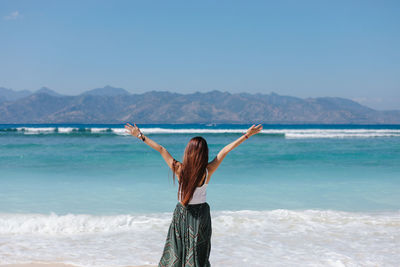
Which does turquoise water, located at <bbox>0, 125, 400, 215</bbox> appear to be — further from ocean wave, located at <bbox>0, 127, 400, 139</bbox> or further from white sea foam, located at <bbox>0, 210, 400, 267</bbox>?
ocean wave, located at <bbox>0, 127, 400, 139</bbox>

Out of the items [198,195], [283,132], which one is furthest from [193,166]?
[283,132]

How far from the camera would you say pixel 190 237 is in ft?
9.14

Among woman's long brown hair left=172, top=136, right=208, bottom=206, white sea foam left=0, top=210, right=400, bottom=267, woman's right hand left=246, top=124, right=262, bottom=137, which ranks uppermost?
woman's right hand left=246, top=124, right=262, bottom=137

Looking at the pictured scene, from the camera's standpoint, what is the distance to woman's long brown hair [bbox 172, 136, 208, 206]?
2.64m

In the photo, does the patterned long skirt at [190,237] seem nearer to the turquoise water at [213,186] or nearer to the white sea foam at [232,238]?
the white sea foam at [232,238]

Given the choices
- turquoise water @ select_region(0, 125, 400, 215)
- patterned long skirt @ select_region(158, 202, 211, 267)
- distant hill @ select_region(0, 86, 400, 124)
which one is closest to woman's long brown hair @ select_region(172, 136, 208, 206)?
patterned long skirt @ select_region(158, 202, 211, 267)

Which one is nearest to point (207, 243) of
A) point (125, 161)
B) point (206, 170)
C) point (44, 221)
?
point (206, 170)

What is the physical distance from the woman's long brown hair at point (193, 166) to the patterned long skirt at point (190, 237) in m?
0.14

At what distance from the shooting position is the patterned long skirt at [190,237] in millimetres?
2770

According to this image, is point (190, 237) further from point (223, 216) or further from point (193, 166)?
point (223, 216)

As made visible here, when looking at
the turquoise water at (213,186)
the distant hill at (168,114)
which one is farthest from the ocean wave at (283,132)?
the distant hill at (168,114)

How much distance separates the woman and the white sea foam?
1433mm

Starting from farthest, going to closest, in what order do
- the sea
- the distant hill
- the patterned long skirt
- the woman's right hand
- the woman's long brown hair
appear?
the distant hill
the sea
the woman's right hand
the patterned long skirt
the woman's long brown hair

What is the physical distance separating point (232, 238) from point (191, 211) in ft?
8.32
